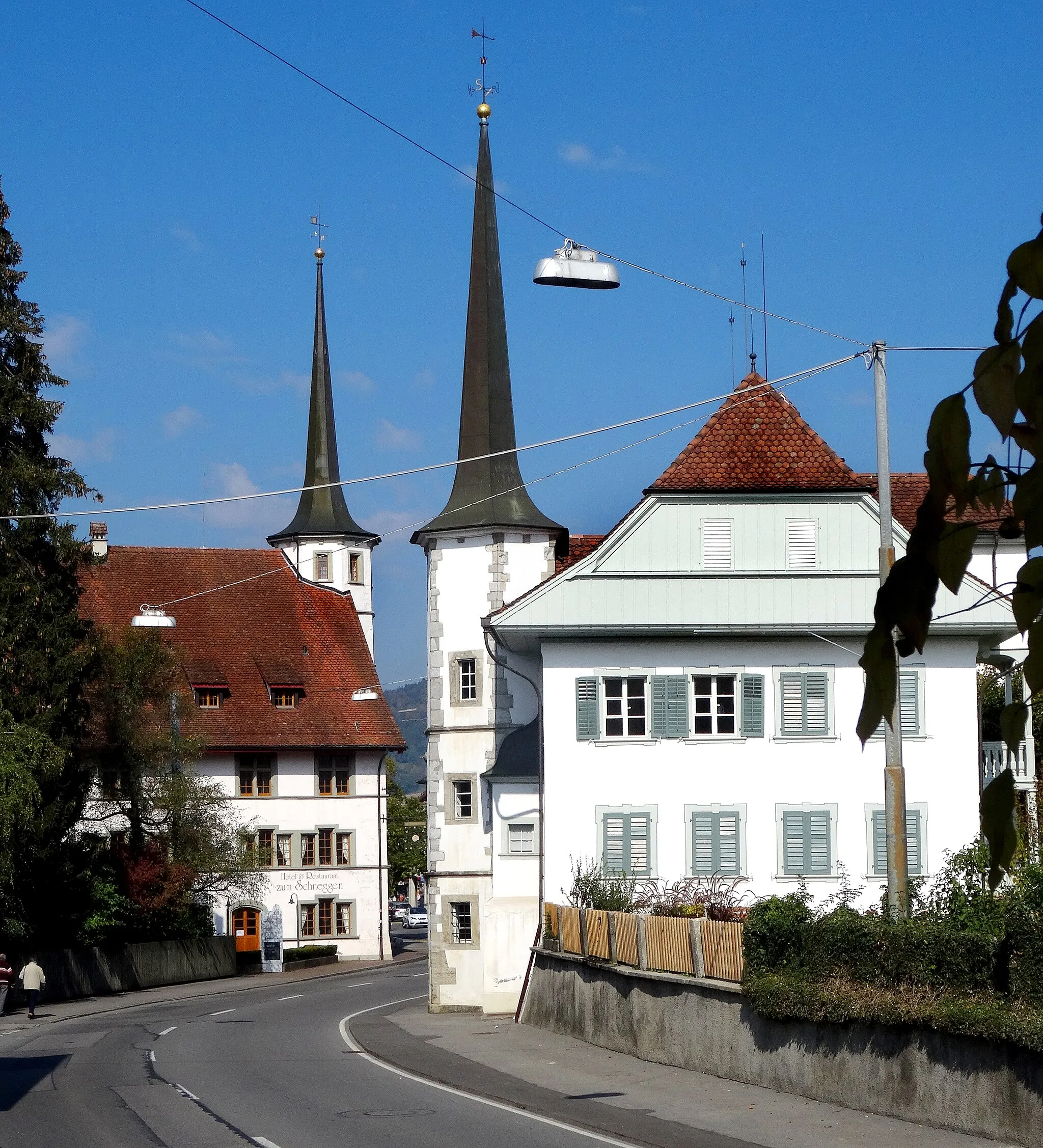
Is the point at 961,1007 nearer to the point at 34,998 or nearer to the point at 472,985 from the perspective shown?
the point at 472,985

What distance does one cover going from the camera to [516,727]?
37.1m

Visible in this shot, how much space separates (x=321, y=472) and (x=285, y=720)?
648 inches

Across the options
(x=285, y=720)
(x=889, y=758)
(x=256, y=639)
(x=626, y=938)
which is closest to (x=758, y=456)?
(x=626, y=938)

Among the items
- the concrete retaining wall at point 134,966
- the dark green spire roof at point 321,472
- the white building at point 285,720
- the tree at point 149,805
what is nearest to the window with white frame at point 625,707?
the concrete retaining wall at point 134,966

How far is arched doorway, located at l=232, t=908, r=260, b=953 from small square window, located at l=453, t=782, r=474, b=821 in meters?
24.4

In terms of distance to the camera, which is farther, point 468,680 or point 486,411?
point 486,411

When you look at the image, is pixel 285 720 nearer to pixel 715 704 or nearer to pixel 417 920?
pixel 715 704

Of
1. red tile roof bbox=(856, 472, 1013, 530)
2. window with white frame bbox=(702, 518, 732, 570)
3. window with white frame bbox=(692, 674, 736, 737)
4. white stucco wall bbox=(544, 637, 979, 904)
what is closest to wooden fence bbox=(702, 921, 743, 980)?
red tile roof bbox=(856, 472, 1013, 530)

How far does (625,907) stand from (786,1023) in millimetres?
8218

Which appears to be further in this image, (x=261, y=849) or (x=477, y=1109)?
(x=261, y=849)

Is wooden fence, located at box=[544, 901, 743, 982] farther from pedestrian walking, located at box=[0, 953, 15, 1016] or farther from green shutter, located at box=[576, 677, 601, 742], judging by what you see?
pedestrian walking, located at box=[0, 953, 15, 1016]

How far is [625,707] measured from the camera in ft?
103

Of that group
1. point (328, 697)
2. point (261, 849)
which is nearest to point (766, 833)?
point (261, 849)

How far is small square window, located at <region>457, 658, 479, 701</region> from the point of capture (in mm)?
37875
